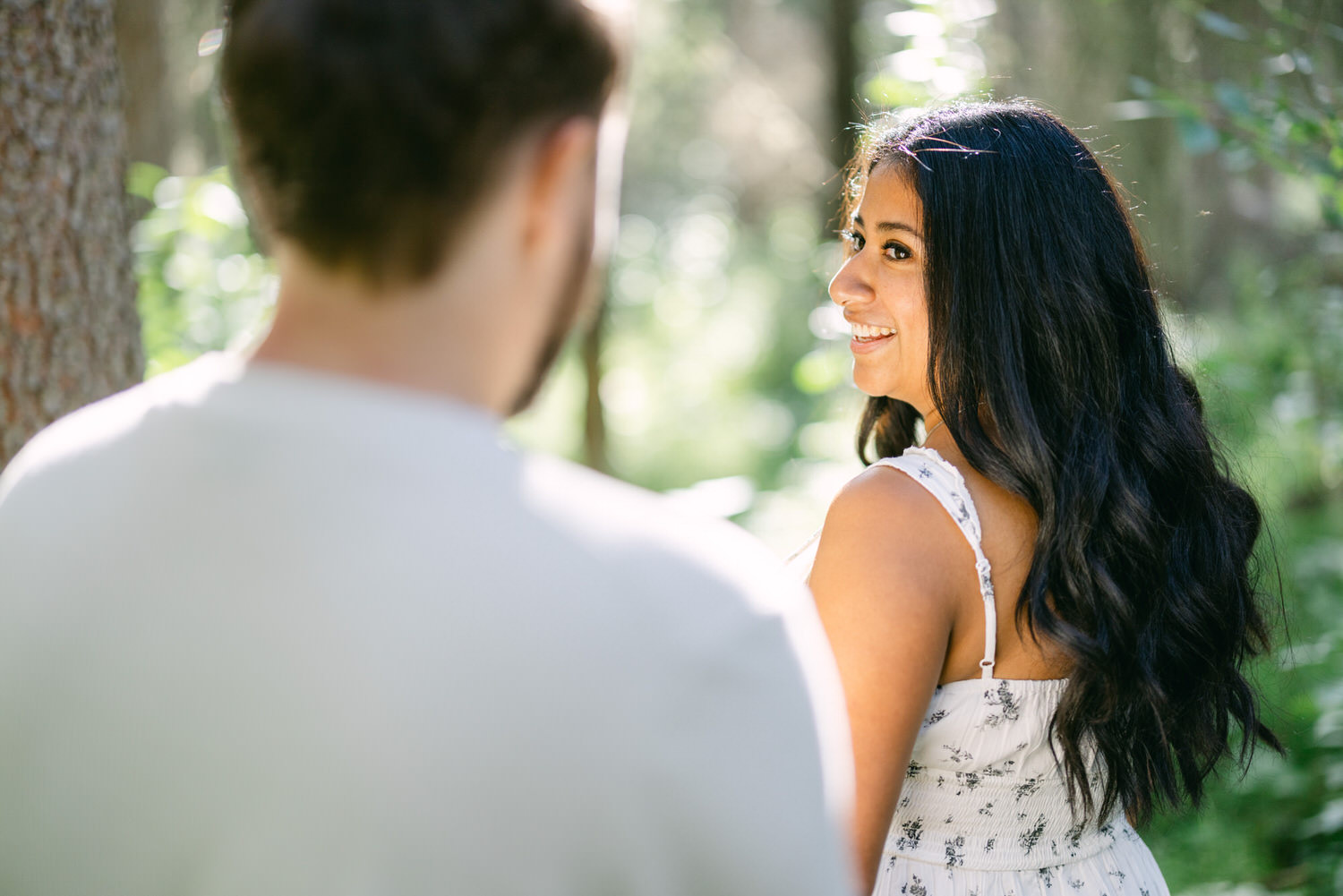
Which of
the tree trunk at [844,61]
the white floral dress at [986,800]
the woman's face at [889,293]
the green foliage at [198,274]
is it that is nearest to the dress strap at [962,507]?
the white floral dress at [986,800]

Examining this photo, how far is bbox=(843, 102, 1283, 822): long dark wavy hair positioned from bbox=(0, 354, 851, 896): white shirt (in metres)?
1.04

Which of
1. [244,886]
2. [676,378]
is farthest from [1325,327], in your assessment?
[676,378]

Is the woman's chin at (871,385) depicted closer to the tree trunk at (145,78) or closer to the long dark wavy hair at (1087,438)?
the long dark wavy hair at (1087,438)

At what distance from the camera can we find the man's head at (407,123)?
0.67m

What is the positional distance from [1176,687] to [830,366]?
1697mm

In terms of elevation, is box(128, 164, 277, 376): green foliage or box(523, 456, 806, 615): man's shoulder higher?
box(523, 456, 806, 615): man's shoulder

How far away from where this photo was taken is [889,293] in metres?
1.85

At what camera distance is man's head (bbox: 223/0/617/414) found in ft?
2.20

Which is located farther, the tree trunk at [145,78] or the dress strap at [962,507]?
the tree trunk at [145,78]

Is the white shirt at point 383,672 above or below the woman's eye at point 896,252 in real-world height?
above

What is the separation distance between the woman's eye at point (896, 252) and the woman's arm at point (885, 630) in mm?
505

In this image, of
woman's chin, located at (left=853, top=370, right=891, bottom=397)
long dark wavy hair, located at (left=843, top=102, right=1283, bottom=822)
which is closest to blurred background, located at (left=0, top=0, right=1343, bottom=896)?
long dark wavy hair, located at (left=843, top=102, right=1283, bottom=822)

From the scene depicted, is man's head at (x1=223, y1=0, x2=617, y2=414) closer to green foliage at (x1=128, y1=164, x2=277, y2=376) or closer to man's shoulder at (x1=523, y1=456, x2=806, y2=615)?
man's shoulder at (x1=523, y1=456, x2=806, y2=615)

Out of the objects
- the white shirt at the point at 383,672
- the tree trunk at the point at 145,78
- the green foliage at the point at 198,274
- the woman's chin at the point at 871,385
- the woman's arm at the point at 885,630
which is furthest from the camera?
the tree trunk at the point at 145,78
